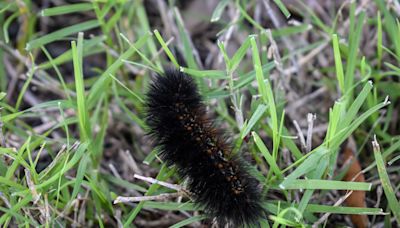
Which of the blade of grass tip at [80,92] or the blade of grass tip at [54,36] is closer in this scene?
the blade of grass tip at [80,92]

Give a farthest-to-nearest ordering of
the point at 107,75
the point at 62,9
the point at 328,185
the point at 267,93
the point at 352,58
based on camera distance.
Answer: the point at 62,9 < the point at 352,58 < the point at 107,75 < the point at 267,93 < the point at 328,185

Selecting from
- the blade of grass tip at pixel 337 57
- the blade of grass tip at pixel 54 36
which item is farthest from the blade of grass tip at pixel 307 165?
the blade of grass tip at pixel 54 36

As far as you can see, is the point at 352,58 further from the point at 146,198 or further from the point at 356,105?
the point at 146,198

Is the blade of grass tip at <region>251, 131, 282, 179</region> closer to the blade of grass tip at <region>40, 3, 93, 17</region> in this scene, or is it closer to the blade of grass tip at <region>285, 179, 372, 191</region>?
the blade of grass tip at <region>285, 179, 372, 191</region>

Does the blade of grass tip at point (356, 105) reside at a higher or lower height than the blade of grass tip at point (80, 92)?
lower

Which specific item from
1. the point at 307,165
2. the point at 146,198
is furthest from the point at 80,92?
the point at 307,165

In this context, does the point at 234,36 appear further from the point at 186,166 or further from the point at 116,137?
the point at 186,166

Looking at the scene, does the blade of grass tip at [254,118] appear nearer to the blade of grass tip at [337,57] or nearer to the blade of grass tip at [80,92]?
the blade of grass tip at [337,57]
